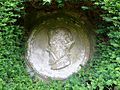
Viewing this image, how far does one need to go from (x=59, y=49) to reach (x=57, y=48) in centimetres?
3

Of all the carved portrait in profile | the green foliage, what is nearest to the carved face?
the carved portrait in profile

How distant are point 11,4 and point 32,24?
0.86 m

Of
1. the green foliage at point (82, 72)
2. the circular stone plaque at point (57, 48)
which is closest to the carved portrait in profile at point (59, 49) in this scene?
the circular stone plaque at point (57, 48)

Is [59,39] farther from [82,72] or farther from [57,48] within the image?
[82,72]

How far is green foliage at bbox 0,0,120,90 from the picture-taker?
2.80 metres

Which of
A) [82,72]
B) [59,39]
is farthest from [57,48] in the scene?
[82,72]

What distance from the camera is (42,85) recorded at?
10.5 ft

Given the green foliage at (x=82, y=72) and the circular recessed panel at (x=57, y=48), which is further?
the circular recessed panel at (x=57, y=48)

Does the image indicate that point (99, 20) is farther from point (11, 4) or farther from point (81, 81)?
point (11, 4)

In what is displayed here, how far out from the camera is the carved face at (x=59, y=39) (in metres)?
3.64

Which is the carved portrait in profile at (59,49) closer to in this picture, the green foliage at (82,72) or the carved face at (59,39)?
the carved face at (59,39)

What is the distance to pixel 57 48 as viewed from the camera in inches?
143

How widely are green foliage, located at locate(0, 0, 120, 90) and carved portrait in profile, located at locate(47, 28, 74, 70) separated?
0.40 meters

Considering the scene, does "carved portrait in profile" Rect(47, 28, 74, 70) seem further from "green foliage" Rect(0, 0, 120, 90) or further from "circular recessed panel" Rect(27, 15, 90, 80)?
"green foliage" Rect(0, 0, 120, 90)
